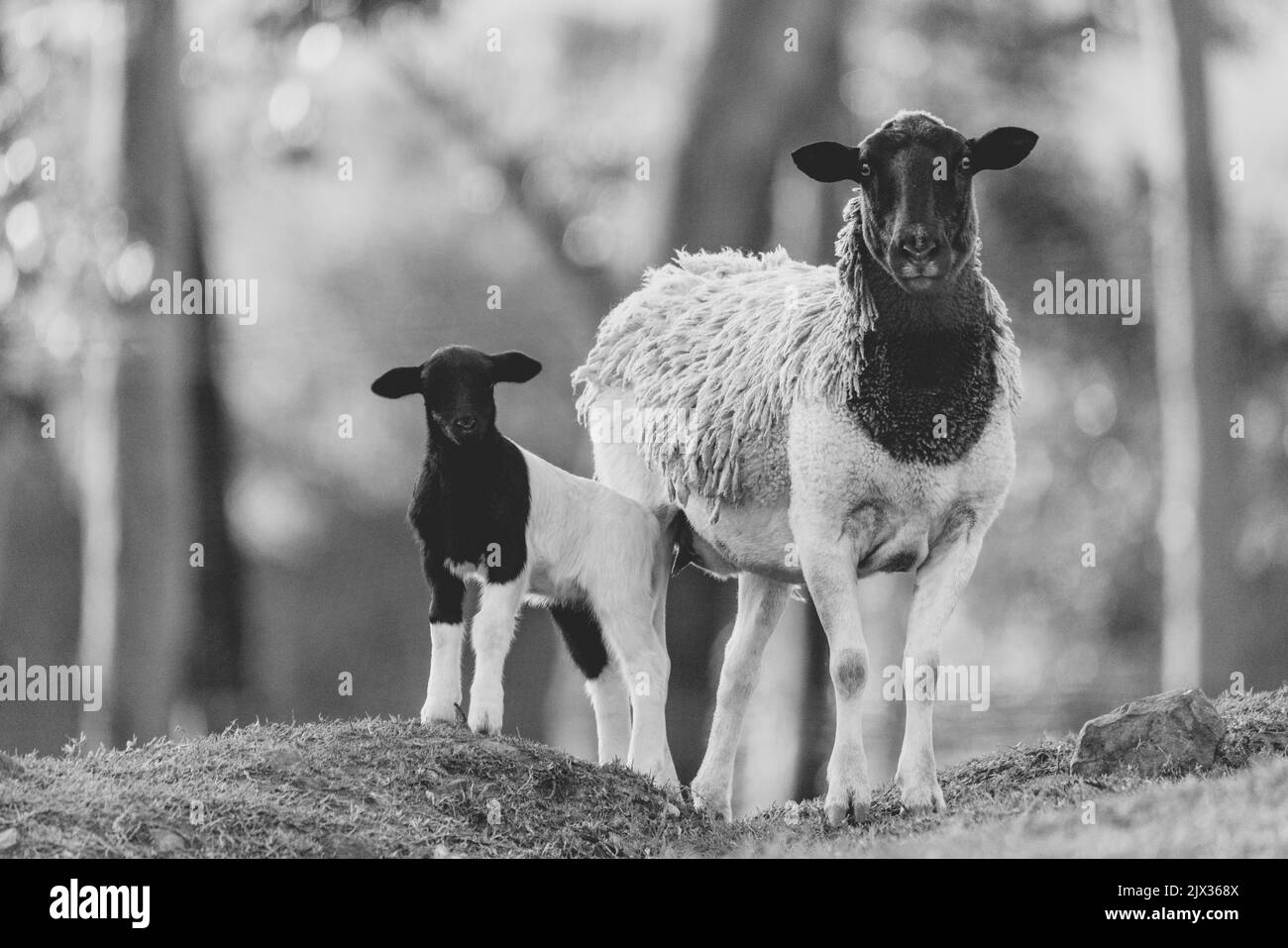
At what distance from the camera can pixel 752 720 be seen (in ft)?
78.5

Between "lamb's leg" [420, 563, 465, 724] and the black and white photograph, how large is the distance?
3cm

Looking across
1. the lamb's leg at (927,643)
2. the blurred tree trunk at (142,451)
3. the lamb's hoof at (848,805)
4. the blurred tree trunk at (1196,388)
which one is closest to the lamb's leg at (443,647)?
the lamb's hoof at (848,805)

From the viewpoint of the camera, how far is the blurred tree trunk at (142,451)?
68.6ft

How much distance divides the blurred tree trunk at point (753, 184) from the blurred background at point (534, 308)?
0.05 meters

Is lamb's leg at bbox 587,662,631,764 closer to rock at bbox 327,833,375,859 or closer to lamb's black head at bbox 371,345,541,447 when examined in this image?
lamb's black head at bbox 371,345,541,447

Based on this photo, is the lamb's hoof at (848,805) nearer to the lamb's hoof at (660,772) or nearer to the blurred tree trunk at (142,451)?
the lamb's hoof at (660,772)

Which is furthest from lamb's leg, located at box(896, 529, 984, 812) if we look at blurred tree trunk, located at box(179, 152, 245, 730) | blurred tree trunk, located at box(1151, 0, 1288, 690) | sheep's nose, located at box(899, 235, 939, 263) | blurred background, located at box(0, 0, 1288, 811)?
blurred tree trunk, located at box(179, 152, 245, 730)

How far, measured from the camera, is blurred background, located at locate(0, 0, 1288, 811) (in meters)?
21.8

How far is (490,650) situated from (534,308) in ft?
80.9

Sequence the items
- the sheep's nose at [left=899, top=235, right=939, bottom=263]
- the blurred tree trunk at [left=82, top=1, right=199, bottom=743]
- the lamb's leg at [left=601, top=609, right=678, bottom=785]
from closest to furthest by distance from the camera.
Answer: the sheep's nose at [left=899, top=235, right=939, bottom=263] < the lamb's leg at [left=601, top=609, right=678, bottom=785] < the blurred tree trunk at [left=82, top=1, right=199, bottom=743]

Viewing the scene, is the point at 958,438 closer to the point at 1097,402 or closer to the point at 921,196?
the point at 921,196

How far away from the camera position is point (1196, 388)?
24391 millimetres
